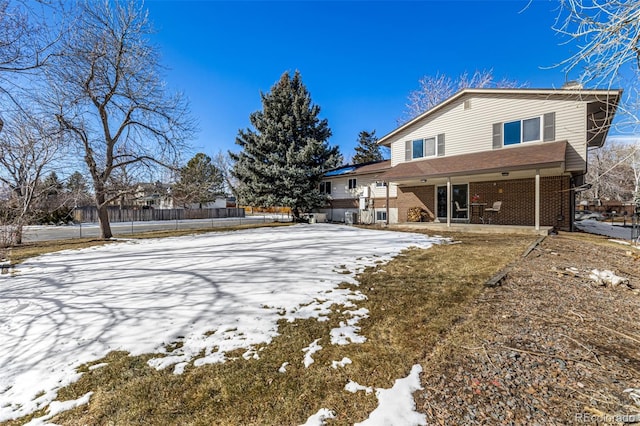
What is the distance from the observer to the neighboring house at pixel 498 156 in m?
11.0

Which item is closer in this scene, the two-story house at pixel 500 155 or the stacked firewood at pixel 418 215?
the two-story house at pixel 500 155

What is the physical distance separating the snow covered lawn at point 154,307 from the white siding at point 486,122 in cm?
1020

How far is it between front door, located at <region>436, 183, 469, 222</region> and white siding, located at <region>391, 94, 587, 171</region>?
192 centimetres

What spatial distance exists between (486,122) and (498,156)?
2455 millimetres

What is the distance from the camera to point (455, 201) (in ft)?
49.0

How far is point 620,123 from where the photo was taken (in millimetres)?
3023

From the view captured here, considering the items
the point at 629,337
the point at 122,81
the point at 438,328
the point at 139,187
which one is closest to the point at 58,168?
the point at 139,187

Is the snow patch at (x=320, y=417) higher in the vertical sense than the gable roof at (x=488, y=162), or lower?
lower

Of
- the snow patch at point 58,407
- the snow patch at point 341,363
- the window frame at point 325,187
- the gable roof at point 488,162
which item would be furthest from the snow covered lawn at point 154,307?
the window frame at point 325,187

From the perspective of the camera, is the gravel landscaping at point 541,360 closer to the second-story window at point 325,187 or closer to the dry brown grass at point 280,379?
the dry brown grass at point 280,379

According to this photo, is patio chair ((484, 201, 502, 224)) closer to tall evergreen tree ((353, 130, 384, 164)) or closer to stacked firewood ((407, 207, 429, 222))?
stacked firewood ((407, 207, 429, 222))

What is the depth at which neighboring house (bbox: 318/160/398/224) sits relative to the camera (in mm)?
18344

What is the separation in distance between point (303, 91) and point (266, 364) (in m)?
21.5

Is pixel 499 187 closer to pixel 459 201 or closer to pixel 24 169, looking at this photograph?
pixel 459 201
